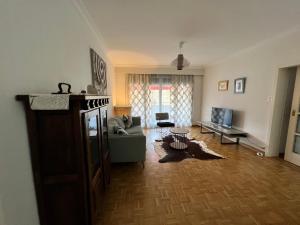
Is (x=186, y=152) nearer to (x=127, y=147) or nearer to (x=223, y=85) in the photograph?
(x=127, y=147)

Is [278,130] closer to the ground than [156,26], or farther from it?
closer to the ground

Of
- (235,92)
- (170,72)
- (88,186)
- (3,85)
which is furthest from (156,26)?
(170,72)

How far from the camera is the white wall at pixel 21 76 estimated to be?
0.90 metres

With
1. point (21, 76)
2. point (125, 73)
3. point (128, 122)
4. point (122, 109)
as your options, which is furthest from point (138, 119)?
point (21, 76)

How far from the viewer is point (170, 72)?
239 inches

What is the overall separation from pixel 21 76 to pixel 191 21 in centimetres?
240

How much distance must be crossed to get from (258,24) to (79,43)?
9.37 feet

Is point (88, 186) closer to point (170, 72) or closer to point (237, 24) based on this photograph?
point (237, 24)

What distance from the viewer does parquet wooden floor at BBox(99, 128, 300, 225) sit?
173 cm

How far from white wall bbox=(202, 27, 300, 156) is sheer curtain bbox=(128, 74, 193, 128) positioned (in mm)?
1677

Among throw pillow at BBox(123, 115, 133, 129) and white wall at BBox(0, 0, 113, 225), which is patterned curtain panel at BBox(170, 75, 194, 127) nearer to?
throw pillow at BBox(123, 115, 133, 129)

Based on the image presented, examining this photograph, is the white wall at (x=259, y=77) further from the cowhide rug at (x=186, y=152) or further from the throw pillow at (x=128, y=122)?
the throw pillow at (x=128, y=122)

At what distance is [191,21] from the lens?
2439mm

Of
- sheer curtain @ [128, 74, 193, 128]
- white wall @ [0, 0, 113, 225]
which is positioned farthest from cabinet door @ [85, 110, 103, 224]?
sheer curtain @ [128, 74, 193, 128]
